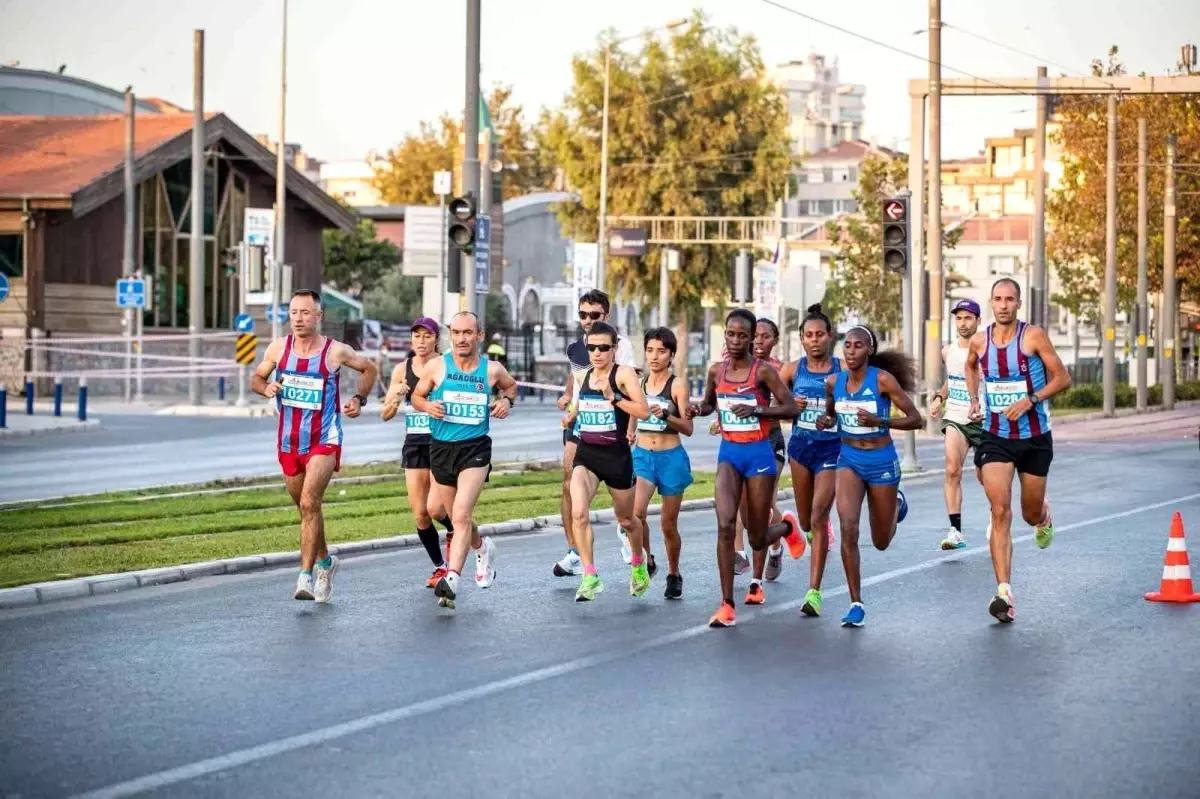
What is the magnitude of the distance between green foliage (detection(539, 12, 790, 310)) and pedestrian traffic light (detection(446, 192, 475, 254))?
45.5 m

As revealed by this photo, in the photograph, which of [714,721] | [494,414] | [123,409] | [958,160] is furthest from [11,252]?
[958,160]

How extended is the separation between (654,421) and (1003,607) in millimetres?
2594

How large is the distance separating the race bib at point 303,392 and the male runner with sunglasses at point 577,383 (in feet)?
5.20

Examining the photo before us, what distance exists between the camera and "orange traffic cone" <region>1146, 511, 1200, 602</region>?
12.7 m

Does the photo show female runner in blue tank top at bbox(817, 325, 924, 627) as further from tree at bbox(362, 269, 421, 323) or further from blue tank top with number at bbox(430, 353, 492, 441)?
tree at bbox(362, 269, 421, 323)

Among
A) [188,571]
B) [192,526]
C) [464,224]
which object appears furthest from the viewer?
[464,224]

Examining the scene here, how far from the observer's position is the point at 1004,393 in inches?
464

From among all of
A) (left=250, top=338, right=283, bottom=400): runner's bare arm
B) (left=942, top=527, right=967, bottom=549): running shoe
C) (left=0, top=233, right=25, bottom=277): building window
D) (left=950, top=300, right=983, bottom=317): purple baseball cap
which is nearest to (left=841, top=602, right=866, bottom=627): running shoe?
(left=950, top=300, right=983, bottom=317): purple baseball cap

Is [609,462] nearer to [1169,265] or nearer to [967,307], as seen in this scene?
[967,307]

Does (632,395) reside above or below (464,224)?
below

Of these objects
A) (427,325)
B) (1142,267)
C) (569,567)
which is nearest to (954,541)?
(569,567)

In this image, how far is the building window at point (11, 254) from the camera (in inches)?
2082

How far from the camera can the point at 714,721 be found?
8414mm

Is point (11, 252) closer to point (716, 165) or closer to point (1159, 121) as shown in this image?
point (716, 165)
